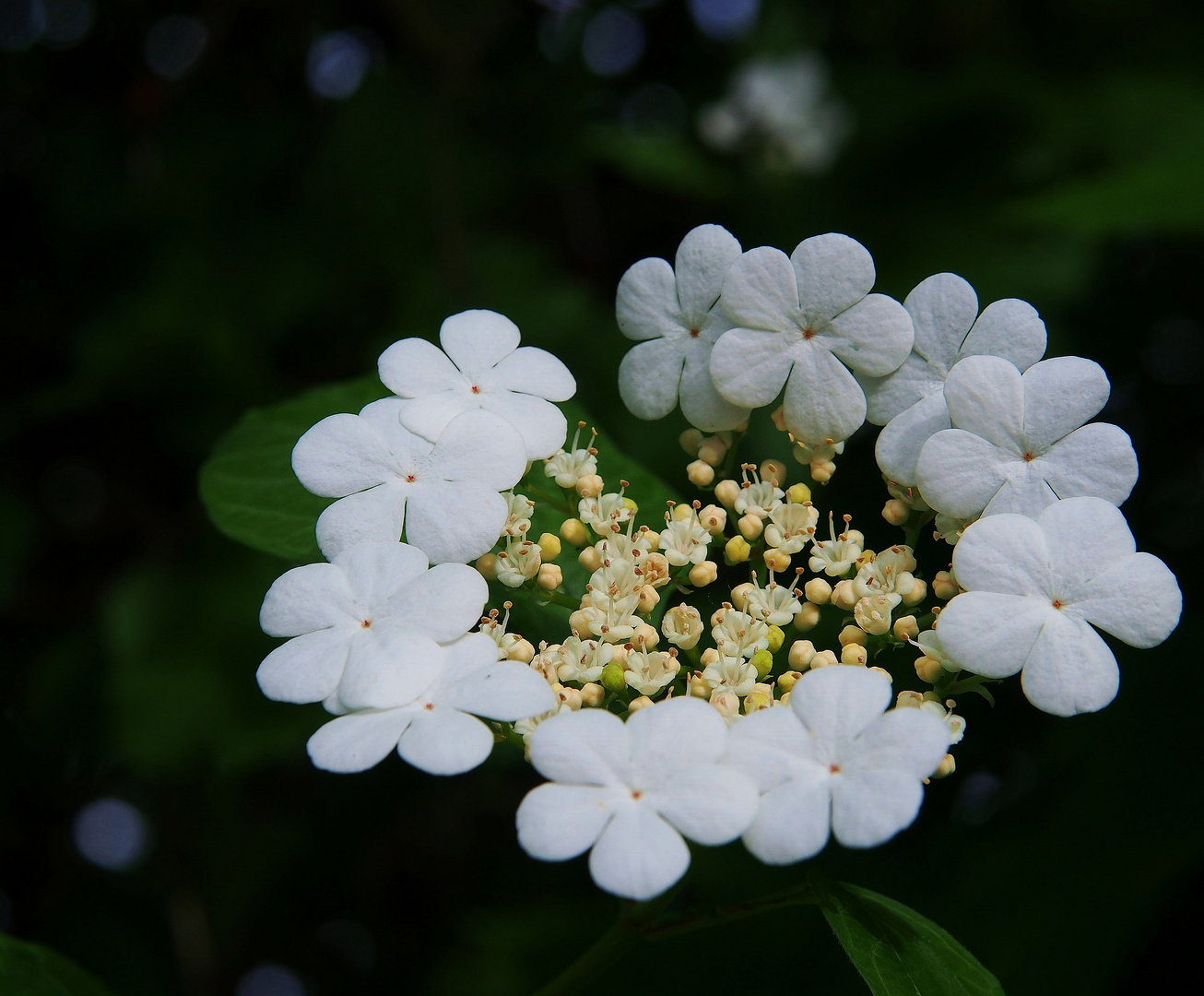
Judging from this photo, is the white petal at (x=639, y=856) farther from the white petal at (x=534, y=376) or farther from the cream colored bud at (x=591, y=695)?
the white petal at (x=534, y=376)

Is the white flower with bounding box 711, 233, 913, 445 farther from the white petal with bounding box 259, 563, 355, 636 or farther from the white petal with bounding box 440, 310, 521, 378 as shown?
the white petal with bounding box 259, 563, 355, 636

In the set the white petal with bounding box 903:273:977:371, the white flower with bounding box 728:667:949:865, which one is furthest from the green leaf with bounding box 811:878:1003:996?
the white petal with bounding box 903:273:977:371

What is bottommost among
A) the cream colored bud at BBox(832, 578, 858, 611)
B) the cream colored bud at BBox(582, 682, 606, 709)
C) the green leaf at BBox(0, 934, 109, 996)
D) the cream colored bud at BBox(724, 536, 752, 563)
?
the green leaf at BBox(0, 934, 109, 996)

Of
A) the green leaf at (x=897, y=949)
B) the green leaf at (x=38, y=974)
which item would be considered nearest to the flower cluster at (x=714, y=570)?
the green leaf at (x=897, y=949)

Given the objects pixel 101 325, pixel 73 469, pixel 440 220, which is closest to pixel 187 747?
pixel 73 469

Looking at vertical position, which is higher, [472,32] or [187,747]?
[472,32]

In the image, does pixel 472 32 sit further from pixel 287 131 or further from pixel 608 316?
pixel 608 316

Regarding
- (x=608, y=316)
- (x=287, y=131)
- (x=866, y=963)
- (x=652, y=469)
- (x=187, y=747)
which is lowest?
(x=187, y=747)
